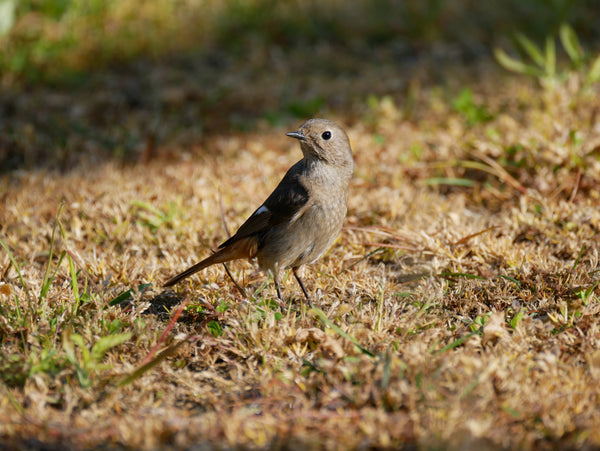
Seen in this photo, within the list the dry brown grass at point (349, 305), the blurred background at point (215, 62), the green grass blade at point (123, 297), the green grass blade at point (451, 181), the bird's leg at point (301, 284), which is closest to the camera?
the dry brown grass at point (349, 305)

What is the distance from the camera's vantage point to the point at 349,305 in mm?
3664

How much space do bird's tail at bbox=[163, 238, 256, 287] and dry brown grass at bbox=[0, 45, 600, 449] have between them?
15cm

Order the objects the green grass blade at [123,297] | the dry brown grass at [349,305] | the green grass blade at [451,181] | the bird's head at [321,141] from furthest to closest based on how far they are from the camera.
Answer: the green grass blade at [451,181] → the bird's head at [321,141] → the green grass blade at [123,297] → the dry brown grass at [349,305]

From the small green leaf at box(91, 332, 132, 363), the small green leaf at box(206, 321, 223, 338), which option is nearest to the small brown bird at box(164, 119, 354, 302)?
the small green leaf at box(206, 321, 223, 338)

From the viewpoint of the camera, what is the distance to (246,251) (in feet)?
13.3

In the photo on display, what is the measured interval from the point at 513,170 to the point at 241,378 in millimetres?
3373

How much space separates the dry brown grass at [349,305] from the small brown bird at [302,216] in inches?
8.6

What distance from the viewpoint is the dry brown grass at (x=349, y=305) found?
2.67 m

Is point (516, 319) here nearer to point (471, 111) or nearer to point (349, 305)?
point (349, 305)

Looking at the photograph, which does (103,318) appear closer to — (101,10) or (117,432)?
(117,432)

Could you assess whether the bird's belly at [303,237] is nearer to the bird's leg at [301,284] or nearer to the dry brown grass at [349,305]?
the bird's leg at [301,284]

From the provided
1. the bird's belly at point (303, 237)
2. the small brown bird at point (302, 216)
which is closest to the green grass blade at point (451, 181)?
the small brown bird at point (302, 216)

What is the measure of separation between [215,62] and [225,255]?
524 centimetres

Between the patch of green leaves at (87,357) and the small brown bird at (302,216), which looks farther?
the small brown bird at (302,216)
